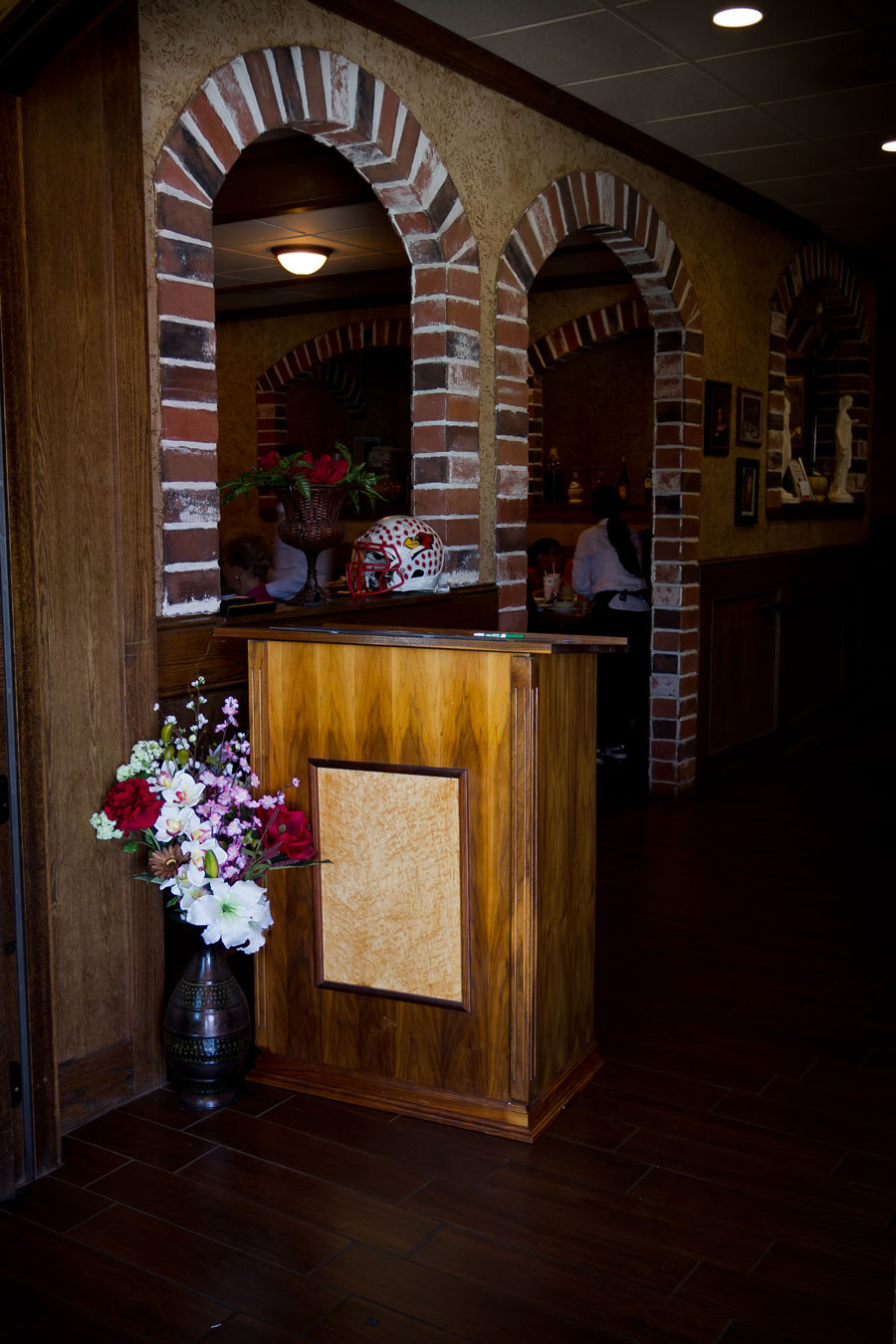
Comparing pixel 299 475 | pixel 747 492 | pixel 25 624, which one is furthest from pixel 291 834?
pixel 747 492

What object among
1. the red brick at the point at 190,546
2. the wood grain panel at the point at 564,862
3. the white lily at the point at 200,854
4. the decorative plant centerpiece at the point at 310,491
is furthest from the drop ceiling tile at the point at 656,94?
the white lily at the point at 200,854

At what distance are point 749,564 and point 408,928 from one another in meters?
4.28

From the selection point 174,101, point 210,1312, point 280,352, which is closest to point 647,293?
point 174,101

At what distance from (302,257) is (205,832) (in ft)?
16.0

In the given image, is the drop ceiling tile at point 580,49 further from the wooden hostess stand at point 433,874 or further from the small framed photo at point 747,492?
the small framed photo at point 747,492

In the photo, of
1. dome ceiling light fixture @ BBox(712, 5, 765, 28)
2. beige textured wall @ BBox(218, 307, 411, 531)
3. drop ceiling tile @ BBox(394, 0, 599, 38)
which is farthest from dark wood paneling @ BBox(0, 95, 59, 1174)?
beige textured wall @ BBox(218, 307, 411, 531)

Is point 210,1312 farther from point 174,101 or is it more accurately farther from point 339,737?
point 174,101

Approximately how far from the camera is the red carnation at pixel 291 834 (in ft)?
8.88

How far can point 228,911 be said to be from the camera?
267 cm

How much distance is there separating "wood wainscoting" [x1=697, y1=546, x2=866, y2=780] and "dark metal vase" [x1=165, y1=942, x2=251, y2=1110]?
365 cm

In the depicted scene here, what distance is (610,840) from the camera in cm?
496

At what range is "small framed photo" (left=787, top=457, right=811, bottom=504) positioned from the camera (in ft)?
24.7

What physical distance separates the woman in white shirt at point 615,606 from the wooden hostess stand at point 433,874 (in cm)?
339

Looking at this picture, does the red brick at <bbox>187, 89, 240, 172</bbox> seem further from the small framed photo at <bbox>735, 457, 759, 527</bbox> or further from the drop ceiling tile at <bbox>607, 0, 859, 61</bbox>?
the small framed photo at <bbox>735, 457, 759, 527</bbox>
